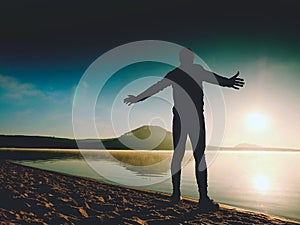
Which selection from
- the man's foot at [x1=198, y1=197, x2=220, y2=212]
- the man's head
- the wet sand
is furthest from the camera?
the man's head

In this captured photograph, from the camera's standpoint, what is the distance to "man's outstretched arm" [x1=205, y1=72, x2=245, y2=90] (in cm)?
537

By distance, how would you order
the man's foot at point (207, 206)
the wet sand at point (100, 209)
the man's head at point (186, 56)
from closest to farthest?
1. the wet sand at point (100, 209)
2. the man's foot at point (207, 206)
3. the man's head at point (186, 56)

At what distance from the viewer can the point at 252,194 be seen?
10.6 m

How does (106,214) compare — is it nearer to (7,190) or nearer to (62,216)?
(62,216)

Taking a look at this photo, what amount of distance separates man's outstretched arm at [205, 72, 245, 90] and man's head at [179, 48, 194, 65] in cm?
48

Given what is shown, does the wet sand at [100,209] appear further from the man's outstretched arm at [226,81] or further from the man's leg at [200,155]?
the man's outstretched arm at [226,81]

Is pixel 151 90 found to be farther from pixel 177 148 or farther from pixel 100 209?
pixel 100 209

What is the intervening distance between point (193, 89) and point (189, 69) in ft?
1.24

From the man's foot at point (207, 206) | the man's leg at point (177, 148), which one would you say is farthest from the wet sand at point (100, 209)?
the man's leg at point (177, 148)

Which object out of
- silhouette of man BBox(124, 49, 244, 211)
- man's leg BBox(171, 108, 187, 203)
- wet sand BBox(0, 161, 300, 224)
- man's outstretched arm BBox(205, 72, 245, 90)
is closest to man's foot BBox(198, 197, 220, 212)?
silhouette of man BBox(124, 49, 244, 211)

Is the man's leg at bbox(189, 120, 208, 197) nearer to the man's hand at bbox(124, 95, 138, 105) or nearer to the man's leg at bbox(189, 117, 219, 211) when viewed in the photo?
the man's leg at bbox(189, 117, 219, 211)

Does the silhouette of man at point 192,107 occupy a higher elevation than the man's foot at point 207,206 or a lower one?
higher

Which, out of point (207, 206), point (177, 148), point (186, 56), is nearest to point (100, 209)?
point (177, 148)

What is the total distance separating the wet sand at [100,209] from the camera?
4.34m
